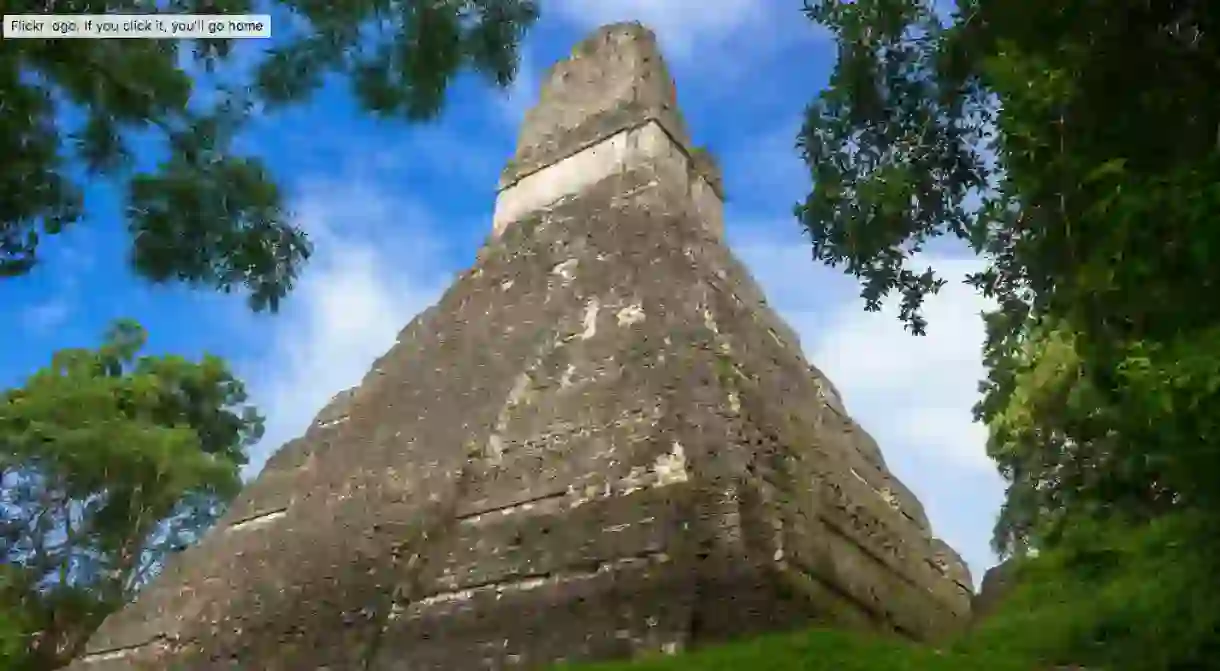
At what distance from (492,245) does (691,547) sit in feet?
18.5

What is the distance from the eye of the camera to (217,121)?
4.93 meters

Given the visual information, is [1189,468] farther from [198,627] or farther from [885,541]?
[198,627]

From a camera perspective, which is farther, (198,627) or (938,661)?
(198,627)

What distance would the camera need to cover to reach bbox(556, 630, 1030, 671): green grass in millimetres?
4352

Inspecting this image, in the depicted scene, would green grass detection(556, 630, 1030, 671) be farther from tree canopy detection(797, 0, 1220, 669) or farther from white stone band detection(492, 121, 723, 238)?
white stone band detection(492, 121, 723, 238)

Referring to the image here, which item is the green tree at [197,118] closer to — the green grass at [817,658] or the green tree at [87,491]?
the green grass at [817,658]

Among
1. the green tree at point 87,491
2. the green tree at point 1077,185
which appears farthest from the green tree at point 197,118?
the green tree at point 87,491

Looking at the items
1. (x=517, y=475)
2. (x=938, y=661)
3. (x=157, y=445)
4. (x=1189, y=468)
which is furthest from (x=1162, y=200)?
(x=157, y=445)

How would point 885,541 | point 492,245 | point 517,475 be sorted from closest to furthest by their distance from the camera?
point 517,475 < point 885,541 < point 492,245

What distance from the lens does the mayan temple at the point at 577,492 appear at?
A: 5.66 metres

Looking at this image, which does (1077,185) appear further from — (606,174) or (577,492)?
(606,174)

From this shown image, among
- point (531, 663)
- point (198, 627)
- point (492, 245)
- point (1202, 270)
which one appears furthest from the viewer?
point (492, 245)

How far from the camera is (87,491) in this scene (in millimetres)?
15227

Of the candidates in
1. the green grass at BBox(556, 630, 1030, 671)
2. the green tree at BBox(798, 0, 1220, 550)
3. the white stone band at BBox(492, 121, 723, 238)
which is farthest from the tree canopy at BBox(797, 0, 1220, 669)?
the white stone band at BBox(492, 121, 723, 238)
